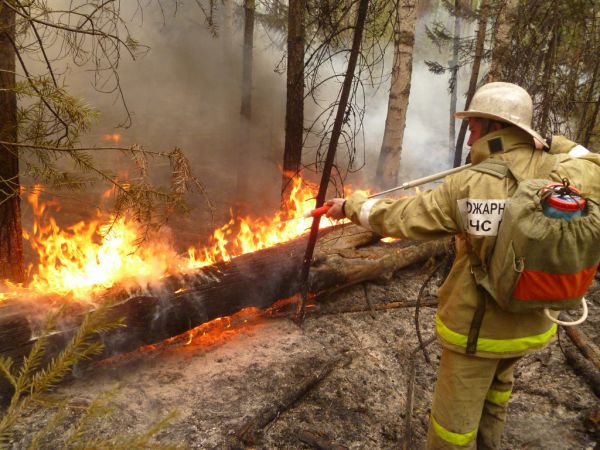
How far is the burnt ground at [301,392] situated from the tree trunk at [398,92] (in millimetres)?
6244

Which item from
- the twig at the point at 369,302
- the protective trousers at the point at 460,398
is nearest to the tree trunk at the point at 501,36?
the twig at the point at 369,302

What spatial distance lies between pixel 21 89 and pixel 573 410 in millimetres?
5167

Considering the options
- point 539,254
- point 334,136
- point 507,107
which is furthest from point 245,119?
point 539,254

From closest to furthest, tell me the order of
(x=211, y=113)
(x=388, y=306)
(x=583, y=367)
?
1. (x=583, y=367)
2. (x=388, y=306)
3. (x=211, y=113)

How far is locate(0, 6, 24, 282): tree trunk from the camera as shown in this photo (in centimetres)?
446

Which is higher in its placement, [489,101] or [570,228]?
[489,101]

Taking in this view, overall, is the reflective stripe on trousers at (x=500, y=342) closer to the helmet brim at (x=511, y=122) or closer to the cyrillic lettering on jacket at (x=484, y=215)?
the cyrillic lettering on jacket at (x=484, y=215)

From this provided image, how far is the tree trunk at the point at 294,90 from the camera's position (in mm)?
6817

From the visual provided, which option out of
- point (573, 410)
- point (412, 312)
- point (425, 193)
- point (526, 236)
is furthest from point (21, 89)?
point (573, 410)

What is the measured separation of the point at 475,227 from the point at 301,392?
7.60 feet

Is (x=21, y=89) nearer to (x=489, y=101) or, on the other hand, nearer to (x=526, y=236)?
(x=489, y=101)

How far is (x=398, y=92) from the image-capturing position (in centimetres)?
1003

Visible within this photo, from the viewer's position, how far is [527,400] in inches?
156

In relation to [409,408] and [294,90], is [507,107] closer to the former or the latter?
[409,408]
